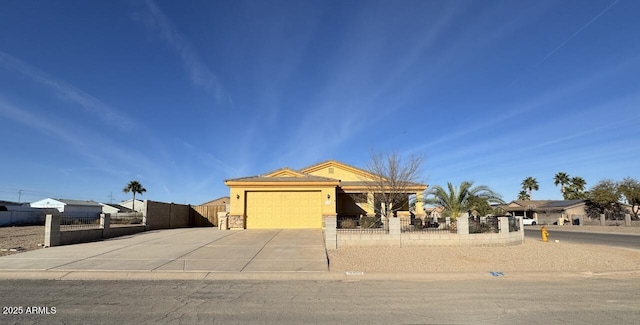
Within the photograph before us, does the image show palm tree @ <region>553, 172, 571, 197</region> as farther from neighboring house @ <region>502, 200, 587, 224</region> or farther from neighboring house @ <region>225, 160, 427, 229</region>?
neighboring house @ <region>225, 160, 427, 229</region>

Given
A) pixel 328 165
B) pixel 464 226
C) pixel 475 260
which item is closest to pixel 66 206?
pixel 328 165

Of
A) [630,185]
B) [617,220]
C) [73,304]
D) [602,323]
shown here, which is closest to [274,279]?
[73,304]

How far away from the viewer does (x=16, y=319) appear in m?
5.68

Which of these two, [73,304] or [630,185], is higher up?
[630,185]

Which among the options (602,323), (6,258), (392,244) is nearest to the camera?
(602,323)

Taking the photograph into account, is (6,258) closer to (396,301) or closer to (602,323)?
(396,301)

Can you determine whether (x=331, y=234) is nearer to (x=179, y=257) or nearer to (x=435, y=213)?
(x=179, y=257)

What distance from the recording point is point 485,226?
16078 millimetres

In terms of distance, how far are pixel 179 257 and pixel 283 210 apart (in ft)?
41.0

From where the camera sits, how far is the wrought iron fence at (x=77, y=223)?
15.4m

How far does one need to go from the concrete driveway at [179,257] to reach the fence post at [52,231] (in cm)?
57

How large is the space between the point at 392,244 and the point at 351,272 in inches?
211

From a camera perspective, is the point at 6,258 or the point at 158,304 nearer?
the point at 158,304

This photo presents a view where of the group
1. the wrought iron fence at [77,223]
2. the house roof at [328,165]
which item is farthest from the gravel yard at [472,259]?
the house roof at [328,165]
